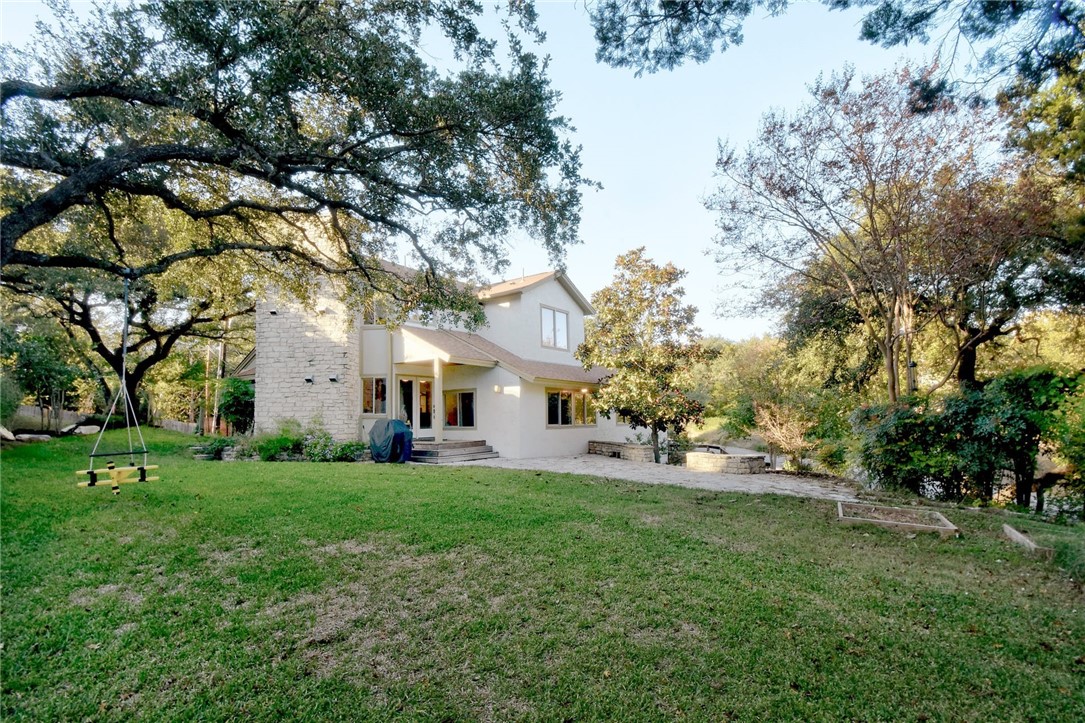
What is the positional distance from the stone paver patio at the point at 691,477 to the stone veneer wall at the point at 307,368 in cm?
493

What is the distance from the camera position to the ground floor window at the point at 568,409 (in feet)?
57.3

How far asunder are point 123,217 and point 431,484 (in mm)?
7812

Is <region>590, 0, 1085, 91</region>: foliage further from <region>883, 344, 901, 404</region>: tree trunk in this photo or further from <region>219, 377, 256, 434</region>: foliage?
<region>219, 377, 256, 434</region>: foliage

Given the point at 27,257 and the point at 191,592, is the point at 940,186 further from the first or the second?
the point at 27,257

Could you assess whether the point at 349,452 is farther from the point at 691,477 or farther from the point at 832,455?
the point at 832,455

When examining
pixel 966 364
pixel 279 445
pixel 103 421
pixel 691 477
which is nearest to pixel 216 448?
pixel 279 445

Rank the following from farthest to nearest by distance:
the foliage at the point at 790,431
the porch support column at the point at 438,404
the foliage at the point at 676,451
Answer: the foliage at the point at 676,451 → the porch support column at the point at 438,404 → the foliage at the point at 790,431

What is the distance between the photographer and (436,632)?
3564 millimetres

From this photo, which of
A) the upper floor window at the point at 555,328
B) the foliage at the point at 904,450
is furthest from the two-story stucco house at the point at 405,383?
the foliage at the point at 904,450

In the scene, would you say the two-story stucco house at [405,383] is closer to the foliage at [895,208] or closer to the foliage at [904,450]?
the foliage at [895,208]

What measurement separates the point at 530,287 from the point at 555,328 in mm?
2323

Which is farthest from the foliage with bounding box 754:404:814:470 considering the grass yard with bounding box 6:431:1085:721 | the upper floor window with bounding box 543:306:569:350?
the upper floor window with bounding box 543:306:569:350

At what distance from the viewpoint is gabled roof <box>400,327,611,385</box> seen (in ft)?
50.1

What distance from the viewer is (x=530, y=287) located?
18.5m
